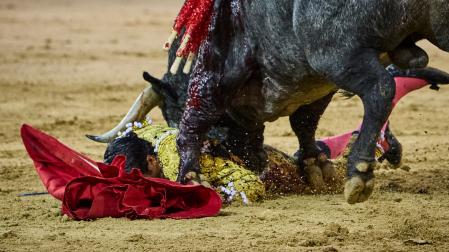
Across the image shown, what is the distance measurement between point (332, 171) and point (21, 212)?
6.25 feet

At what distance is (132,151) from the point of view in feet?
21.8

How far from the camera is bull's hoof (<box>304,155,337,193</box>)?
22.3ft

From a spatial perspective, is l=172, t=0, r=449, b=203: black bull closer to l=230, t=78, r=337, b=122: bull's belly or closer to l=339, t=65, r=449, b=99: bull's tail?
A: l=230, t=78, r=337, b=122: bull's belly

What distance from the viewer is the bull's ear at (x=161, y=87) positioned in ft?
22.8

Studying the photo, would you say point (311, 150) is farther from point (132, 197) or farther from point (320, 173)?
point (132, 197)

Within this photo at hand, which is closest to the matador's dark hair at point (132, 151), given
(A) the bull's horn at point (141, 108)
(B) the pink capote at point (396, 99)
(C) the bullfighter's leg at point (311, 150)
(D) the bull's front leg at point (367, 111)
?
(A) the bull's horn at point (141, 108)

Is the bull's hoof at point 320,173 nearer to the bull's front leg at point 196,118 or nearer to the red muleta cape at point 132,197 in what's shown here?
the bull's front leg at point 196,118

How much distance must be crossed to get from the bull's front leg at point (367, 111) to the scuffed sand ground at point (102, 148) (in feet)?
0.92

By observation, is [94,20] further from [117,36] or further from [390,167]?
[390,167]

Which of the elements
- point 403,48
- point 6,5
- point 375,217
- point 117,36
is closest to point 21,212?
point 375,217

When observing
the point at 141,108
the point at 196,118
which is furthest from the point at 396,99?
the point at 141,108

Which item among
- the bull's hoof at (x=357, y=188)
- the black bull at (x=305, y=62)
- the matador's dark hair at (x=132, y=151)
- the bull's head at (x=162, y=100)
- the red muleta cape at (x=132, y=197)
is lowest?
the red muleta cape at (x=132, y=197)

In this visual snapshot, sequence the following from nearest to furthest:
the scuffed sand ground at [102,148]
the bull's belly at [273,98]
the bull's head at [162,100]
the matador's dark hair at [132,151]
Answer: the scuffed sand ground at [102,148] → the bull's belly at [273,98] → the matador's dark hair at [132,151] → the bull's head at [162,100]

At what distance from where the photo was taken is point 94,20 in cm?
1789
